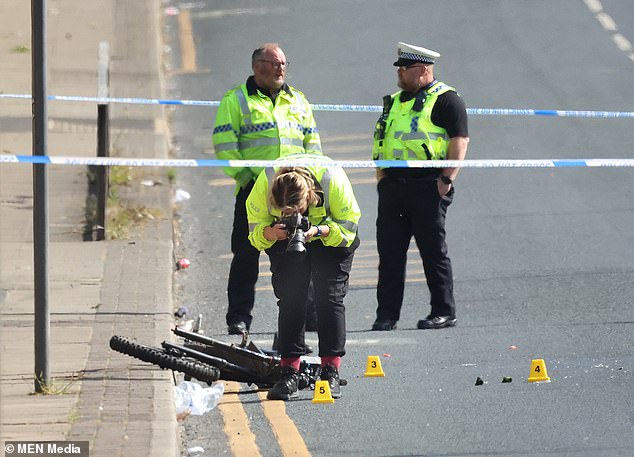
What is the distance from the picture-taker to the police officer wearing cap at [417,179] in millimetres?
9070

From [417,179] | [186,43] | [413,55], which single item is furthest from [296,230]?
[186,43]

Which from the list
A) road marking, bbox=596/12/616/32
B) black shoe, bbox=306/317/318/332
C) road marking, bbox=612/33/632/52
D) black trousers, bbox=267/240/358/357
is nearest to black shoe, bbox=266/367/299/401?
black trousers, bbox=267/240/358/357

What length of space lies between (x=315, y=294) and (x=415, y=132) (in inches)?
71.4

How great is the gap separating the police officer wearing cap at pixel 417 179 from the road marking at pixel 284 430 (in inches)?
77.6

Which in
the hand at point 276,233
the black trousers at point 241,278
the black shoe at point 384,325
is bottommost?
the black shoe at point 384,325

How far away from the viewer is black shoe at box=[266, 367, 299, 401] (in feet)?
24.7

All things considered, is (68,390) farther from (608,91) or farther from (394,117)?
(608,91)

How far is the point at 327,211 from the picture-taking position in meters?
7.66

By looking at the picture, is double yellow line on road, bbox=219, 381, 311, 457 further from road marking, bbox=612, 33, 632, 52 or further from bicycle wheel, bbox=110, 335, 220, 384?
road marking, bbox=612, 33, 632, 52

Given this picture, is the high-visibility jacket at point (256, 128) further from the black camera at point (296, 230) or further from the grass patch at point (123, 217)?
the grass patch at point (123, 217)

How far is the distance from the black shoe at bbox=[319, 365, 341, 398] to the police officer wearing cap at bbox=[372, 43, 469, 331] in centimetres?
169

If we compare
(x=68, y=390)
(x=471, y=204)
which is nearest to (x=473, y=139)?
(x=471, y=204)

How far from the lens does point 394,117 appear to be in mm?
9141

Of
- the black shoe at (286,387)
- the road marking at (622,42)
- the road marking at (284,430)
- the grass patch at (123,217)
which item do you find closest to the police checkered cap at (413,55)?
the black shoe at (286,387)
